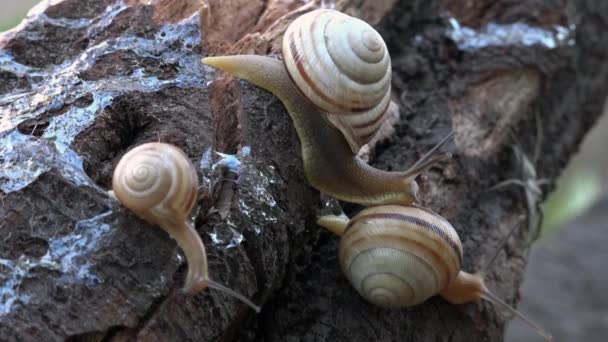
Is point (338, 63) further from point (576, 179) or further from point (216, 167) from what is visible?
point (576, 179)

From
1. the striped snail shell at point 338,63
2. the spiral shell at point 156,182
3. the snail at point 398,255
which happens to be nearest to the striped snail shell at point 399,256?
the snail at point 398,255

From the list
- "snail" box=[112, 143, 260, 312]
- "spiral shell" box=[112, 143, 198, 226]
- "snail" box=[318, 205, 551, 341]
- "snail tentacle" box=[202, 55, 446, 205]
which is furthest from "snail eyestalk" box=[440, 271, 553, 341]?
"spiral shell" box=[112, 143, 198, 226]

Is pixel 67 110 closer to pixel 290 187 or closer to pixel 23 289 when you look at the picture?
pixel 23 289

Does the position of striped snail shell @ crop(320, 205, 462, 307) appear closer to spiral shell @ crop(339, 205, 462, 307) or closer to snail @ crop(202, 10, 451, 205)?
spiral shell @ crop(339, 205, 462, 307)

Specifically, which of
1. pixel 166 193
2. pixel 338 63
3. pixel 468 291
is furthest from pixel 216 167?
pixel 468 291

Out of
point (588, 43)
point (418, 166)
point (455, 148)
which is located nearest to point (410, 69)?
point (455, 148)

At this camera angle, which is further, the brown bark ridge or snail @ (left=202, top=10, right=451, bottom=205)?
snail @ (left=202, top=10, right=451, bottom=205)
